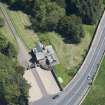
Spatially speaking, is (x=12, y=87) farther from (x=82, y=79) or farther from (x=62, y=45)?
(x=62, y=45)

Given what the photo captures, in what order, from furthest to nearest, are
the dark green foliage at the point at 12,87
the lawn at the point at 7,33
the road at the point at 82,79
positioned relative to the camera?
the lawn at the point at 7,33
the road at the point at 82,79
the dark green foliage at the point at 12,87

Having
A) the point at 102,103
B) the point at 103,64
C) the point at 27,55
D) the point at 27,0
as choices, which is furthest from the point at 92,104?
the point at 27,0

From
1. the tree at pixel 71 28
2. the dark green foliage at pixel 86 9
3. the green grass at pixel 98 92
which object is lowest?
the green grass at pixel 98 92

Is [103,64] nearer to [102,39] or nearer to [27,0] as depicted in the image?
[102,39]

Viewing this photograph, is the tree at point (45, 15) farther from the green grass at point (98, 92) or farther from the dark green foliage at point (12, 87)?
the dark green foliage at point (12, 87)

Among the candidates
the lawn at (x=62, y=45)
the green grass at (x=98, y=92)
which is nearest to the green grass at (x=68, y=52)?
the lawn at (x=62, y=45)

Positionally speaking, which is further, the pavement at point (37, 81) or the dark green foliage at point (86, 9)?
the dark green foliage at point (86, 9)

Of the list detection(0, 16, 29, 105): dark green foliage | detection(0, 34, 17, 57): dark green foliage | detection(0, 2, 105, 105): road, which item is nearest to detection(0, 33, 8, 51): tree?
detection(0, 34, 17, 57): dark green foliage

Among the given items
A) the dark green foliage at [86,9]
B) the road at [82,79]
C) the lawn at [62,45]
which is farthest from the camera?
the dark green foliage at [86,9]
